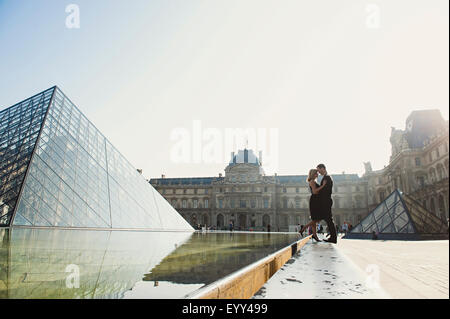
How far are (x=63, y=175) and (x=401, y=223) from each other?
18.0m

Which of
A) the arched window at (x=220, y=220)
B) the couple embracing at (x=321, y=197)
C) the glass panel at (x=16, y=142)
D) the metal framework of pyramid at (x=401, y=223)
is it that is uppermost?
the glass panel at (x=16, y=142)

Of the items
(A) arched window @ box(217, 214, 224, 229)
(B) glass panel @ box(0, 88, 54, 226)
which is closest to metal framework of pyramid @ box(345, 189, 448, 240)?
(B) glass panel @ box(0, 88, 54, 226)

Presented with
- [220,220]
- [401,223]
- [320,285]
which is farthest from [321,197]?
[220,220]

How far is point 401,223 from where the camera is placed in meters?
Result: 16.0

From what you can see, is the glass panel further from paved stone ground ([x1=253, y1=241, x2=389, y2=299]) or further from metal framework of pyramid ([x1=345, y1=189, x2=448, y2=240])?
metal framework of pyramid ([x1=345, y1=189, x2=448, y2=240])

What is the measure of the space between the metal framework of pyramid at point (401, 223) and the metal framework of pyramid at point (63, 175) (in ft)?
44.9

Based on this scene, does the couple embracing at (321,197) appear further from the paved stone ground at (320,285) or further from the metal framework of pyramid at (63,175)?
the metal framework of pyramid at (63,175)

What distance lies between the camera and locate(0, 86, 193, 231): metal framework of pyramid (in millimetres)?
13125

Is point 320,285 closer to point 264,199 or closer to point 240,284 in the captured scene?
point 240,284

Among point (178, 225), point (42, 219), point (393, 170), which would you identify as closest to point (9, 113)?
point (42, 219)

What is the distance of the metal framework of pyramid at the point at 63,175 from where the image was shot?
13.1 m

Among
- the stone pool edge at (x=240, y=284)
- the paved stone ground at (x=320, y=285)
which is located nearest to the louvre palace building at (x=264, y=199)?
the paved stone ground at (x=320, y=285)
